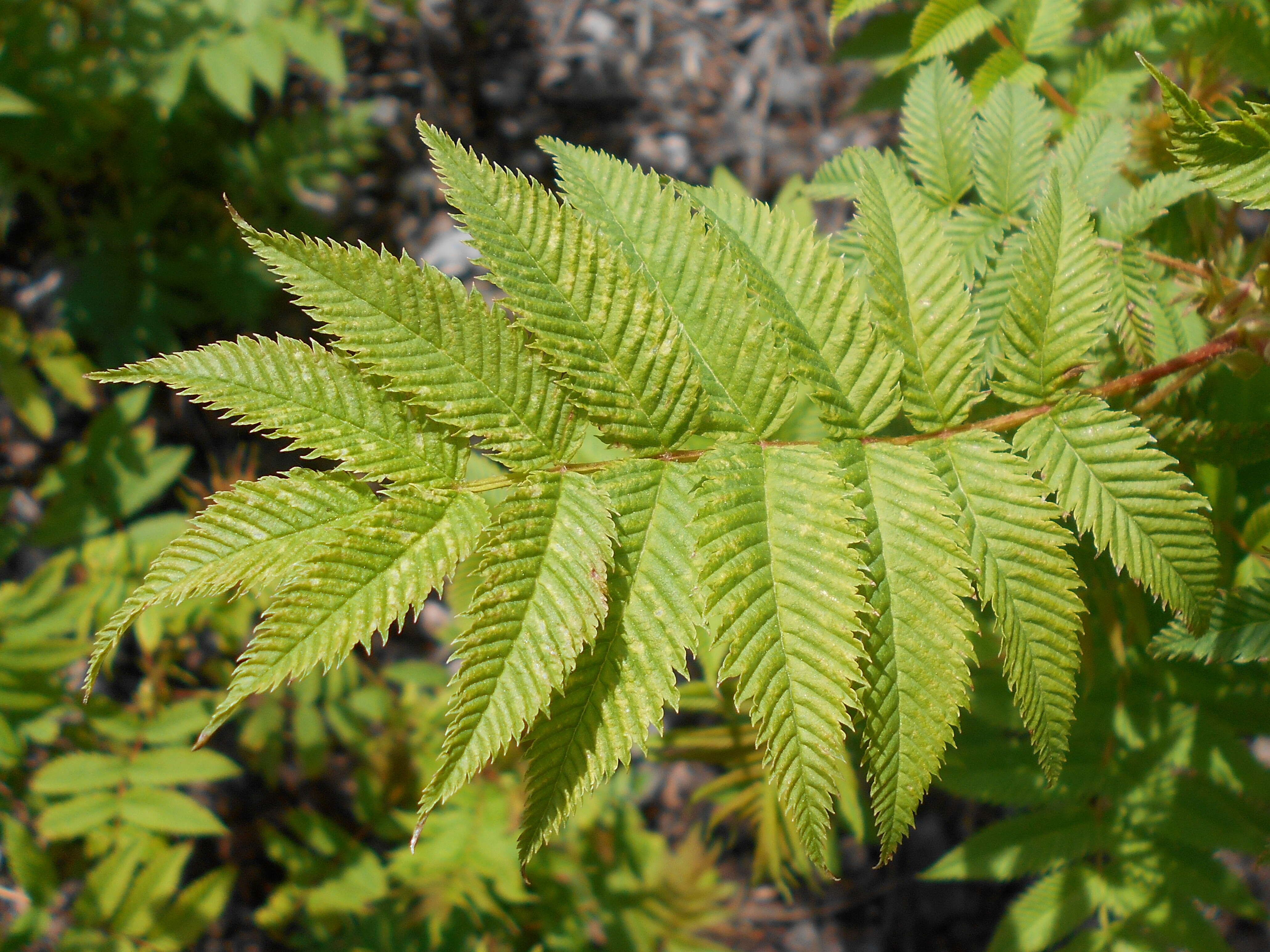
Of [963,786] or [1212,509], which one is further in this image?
[963,786]

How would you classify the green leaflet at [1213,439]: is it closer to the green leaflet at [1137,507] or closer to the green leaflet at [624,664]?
the green leaflet at [1137,507]

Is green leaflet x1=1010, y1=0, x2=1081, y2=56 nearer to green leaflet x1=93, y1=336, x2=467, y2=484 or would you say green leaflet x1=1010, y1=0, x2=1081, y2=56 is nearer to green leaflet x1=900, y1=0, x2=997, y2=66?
green leaflet x1=900, y1=0, x2=997, y2=66

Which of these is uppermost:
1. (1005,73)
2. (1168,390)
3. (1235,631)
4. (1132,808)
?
(1005,73)

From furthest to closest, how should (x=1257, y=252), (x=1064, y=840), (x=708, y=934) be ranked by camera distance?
(x=708, y=934) → (x=1064, y=840) → (x=1257, y=252)

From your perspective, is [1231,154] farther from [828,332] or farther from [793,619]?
[793,619]

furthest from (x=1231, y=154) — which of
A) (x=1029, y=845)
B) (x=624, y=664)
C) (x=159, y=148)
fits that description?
(x=159, y=148)

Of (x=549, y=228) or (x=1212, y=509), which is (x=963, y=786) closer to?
(x=1212, y=509)

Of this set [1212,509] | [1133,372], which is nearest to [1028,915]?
[1212,509]
